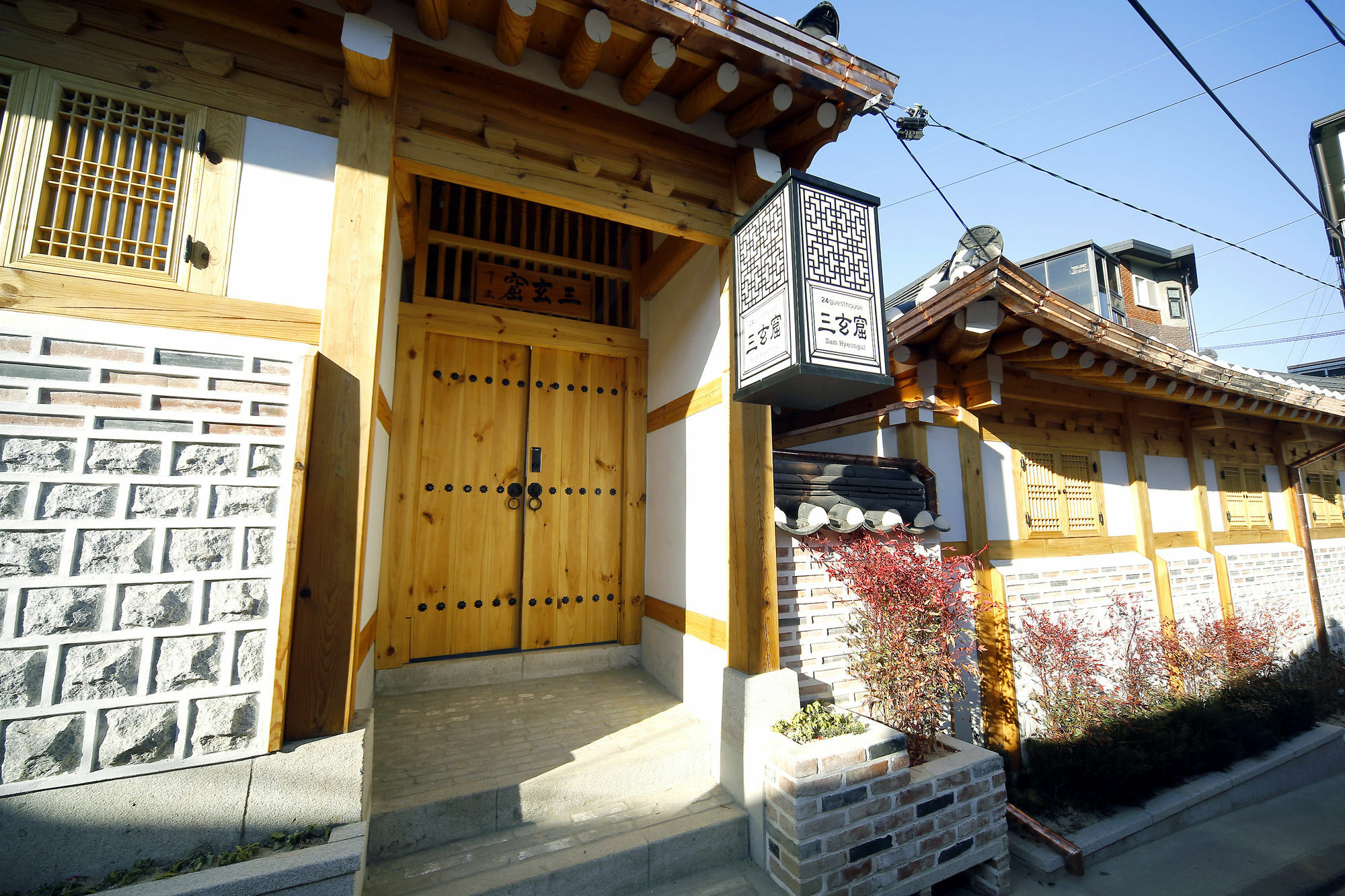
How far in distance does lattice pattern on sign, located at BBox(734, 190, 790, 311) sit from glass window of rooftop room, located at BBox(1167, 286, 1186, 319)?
59.8 ft

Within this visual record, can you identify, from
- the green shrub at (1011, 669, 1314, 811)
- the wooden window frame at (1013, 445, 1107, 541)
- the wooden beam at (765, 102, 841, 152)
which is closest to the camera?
the wooden beam at (765, 102, 841, 152)

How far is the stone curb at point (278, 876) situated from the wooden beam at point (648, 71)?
3670mm

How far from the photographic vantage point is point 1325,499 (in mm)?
8844

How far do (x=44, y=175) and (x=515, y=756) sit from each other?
327 cm

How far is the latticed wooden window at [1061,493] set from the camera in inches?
217

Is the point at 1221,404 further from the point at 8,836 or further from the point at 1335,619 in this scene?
the point at 8,836

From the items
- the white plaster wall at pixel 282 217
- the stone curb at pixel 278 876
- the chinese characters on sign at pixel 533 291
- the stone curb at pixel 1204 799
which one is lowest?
the stone curb at pixel 1204 799

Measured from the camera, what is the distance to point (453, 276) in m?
4.38

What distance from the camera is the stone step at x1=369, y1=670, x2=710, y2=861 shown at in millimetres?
2588

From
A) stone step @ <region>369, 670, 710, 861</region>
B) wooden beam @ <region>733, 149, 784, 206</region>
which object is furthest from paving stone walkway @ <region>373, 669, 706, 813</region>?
wooden beam @ <region>733, 149, 784, 206</region>

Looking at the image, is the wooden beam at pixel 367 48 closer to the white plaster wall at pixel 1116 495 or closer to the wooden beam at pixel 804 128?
the wooden beam at pixel 804 128

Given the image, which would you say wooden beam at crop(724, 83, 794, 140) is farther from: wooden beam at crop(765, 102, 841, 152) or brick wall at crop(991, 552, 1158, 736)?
brick wall at crop(991, 552, 1158, 736)

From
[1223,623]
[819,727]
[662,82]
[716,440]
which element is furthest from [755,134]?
[1223,623]

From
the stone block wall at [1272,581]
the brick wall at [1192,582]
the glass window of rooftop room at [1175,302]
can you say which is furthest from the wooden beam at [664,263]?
the glass window of rooftop room at [1175,302]
